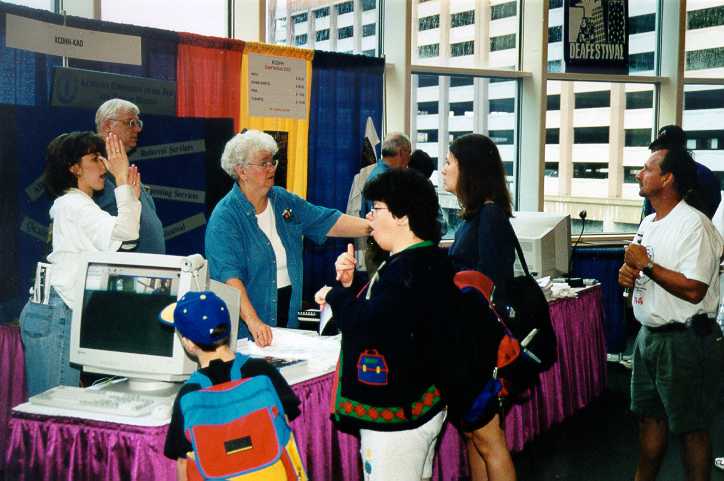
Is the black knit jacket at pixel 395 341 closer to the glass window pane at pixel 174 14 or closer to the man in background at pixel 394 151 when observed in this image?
the glass window pane at pixel 174 14

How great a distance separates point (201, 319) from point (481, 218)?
1289 mm

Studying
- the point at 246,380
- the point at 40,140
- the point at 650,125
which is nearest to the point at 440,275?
the point at 246,380

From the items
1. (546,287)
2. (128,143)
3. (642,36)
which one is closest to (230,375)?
(128,143)

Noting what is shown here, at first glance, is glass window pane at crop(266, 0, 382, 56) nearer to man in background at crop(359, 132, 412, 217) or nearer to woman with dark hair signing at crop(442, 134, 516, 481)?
man in background at crop(359, 132, 412, 217)

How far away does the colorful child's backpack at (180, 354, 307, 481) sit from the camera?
1934 mm

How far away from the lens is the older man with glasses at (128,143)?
361 centimetres

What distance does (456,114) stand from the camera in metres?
7.23

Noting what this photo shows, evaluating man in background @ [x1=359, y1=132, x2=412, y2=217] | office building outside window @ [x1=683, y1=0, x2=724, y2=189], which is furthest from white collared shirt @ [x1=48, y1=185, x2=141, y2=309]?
office building outside window @ [x1=683, y1=0, x2=724, y2=189]

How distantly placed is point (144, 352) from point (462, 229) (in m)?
1.21

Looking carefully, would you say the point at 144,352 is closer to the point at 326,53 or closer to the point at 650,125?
the point at 326,53

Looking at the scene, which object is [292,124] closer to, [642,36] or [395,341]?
[395,341]

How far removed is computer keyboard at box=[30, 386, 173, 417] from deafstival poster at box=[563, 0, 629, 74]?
242 inches

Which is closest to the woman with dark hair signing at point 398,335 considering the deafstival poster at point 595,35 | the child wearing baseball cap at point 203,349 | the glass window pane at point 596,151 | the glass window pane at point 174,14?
the child wearing baseball cap at point 203,349

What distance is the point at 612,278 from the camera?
6.96 metres
